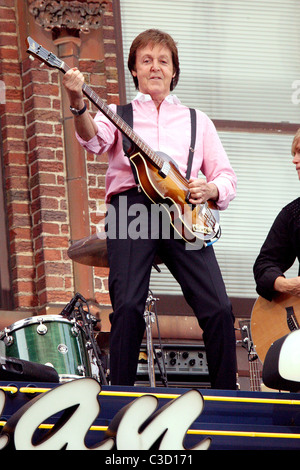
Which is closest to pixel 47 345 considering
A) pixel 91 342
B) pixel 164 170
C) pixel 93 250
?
pixel 91 342

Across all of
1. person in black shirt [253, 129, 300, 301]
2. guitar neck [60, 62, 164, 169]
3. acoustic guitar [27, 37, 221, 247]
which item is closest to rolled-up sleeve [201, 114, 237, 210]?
acoustic guitar [27, 37, 221, 247]

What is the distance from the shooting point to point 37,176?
7148 mm

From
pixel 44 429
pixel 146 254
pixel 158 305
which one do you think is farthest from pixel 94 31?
pixel 44 429

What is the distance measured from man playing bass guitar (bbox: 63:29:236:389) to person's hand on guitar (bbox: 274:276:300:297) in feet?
1.99

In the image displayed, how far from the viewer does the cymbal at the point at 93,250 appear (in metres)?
5.80

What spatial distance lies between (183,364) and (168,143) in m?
1.68

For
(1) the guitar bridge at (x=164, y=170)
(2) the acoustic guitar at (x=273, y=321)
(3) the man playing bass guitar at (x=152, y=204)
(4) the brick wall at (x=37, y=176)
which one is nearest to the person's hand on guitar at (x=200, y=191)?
(3) the man playing bass guitar at (x=152, y=204)

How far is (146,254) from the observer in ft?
15.6

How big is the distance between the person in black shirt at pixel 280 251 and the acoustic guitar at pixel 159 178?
673mm

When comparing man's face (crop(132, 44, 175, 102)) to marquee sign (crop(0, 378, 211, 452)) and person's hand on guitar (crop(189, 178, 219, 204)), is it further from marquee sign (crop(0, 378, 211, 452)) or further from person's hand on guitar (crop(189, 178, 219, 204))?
marquee sign (crop(0, 378, 211, 452))

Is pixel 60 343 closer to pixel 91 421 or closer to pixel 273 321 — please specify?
pixel 273 321

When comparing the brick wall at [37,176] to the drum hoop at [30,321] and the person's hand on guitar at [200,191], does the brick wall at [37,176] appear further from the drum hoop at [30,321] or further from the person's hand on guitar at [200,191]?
the person's hand on guitar at [200,191]

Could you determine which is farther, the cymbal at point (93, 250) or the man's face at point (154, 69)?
the cymbal at point (93, 250)
